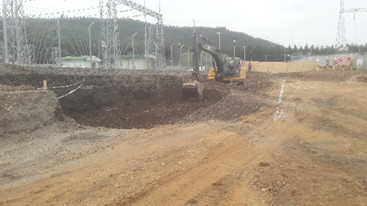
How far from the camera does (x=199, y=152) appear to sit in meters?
7.86

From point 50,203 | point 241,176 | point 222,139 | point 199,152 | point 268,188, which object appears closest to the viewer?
point 50,203

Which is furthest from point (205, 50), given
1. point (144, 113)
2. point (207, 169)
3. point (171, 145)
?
point (207, 169)

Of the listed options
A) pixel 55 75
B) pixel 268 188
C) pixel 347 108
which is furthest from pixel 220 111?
pixel 268 188

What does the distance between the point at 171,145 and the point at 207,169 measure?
6.43ft

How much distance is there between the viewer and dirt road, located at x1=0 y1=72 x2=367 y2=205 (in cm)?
543

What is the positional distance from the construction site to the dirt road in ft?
0.07

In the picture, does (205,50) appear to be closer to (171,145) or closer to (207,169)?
(171,145)

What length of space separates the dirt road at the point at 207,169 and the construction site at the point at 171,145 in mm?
22

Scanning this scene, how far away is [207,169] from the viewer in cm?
673

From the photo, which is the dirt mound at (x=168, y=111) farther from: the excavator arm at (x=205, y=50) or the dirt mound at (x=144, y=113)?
the excavator arm at (x=205, y=50)

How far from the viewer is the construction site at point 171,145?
563 cm

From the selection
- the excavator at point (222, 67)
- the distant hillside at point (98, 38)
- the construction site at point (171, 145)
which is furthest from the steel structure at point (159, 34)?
the construction site at point (171, 145)

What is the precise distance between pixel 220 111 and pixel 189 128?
3.44 meters

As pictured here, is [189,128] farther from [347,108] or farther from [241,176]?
[347,108]
